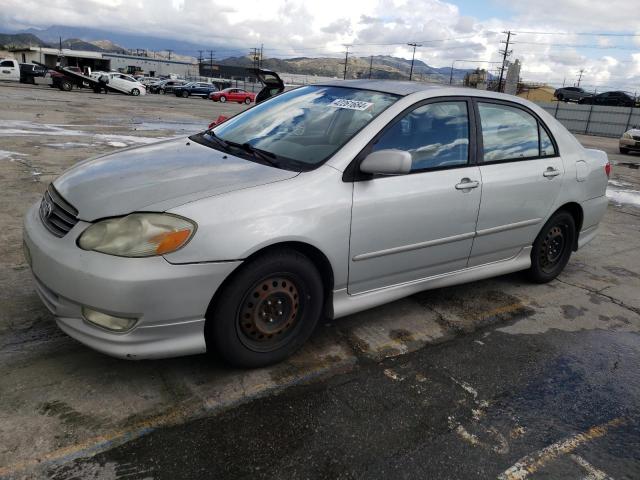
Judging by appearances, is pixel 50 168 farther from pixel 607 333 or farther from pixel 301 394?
pixel 607 333

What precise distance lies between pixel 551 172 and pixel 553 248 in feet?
2.53

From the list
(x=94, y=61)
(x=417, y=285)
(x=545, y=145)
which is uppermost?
(x=94, y=61)

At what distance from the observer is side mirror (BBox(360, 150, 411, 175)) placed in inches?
114

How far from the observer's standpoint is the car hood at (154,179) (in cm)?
256

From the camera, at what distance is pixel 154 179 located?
279 centimetres

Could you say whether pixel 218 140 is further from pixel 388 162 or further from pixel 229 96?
pixel 229 96

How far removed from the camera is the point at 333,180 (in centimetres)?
293

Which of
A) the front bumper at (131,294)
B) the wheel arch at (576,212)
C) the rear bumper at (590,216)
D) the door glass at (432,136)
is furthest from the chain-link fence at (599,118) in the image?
the front bumper at (131,294)

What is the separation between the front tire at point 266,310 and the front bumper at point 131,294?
93 millimetres

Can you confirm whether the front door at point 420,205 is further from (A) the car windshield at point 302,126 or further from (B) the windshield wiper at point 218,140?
(B) the windshield wiper at point 218,140

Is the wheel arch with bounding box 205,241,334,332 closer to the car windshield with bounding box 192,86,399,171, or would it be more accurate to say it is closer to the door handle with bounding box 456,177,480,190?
the car windshield with bounding box 192,86,399,171

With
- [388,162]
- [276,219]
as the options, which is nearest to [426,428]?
[276,219]

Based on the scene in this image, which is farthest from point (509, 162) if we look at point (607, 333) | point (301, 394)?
point (301, 394)

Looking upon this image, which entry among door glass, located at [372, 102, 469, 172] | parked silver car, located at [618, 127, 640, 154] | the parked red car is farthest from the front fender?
the parked red car
